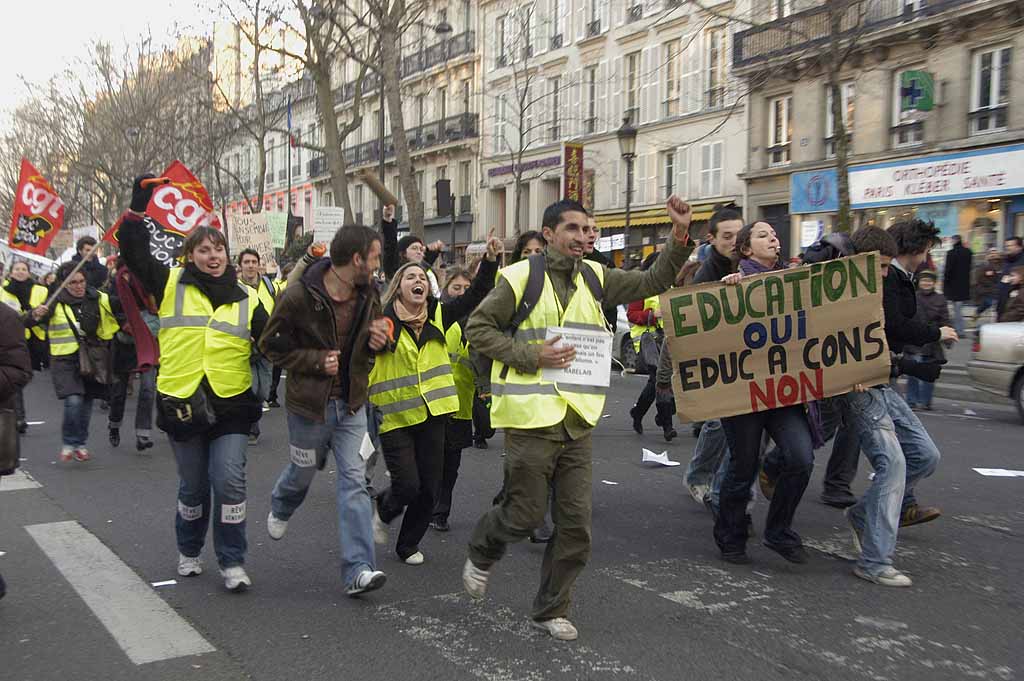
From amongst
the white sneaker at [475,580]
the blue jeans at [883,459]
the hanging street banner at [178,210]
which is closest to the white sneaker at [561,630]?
the white sneaker at [475,580]

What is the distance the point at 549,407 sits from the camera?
4363 millimetres

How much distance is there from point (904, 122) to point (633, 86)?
37.8ft

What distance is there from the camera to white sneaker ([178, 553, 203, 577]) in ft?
17.8

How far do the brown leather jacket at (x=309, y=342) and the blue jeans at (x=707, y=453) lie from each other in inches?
102

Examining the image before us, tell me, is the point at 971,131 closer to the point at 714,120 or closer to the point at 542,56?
the point at 714,120

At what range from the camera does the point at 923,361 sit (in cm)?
566

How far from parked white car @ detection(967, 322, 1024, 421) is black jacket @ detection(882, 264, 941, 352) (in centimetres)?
635

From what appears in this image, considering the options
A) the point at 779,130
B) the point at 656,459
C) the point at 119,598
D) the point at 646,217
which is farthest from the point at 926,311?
the point at 646,217

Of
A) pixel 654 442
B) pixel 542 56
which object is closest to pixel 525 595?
pixel 654 442

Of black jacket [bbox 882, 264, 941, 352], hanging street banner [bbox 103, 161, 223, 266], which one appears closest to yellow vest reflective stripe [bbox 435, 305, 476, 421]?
black jacket [bbox 882, 264, 941, 352]

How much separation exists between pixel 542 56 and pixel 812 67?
13982mm

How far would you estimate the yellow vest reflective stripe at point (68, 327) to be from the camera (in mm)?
9578

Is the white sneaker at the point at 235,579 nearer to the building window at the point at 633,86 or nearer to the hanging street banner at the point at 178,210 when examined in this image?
the hanging street banner at the point at 178,210

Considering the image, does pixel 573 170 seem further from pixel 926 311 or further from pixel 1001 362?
pixel 926 311
